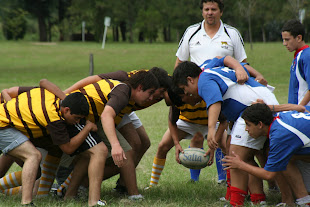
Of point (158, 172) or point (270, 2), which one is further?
point (270, 2)

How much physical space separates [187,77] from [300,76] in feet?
5.94

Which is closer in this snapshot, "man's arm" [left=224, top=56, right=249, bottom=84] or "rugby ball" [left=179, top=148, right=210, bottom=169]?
"man's arm" [left=224, top=56, right=249, bottom=84]

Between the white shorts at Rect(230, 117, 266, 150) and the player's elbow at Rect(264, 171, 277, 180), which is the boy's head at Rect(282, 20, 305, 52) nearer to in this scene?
the white shorts at Rect(230, 117, 266, 150)

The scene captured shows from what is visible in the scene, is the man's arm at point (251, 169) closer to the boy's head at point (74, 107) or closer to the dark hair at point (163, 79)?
the dark hair at point (163, 79)

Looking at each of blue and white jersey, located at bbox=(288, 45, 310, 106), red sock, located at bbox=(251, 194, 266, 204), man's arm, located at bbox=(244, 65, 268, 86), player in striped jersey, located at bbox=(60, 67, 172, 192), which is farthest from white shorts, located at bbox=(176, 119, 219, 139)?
red sock, located at bbox=(251, 194, 266, 204)

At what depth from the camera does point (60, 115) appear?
487cm

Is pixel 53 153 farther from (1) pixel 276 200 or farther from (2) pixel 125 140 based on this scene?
(1) pixel 276 200

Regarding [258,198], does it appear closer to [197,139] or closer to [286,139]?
[286,139]

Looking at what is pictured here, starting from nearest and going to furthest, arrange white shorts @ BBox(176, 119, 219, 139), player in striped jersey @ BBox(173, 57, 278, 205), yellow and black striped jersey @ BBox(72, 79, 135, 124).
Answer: player in striped jersey @ BBox(173, 57, 278, 205) < yellow and black striped jersey @ BBox(72, 79, 135, 124) < white shorts @ BBox(176, 119, 219, 139)

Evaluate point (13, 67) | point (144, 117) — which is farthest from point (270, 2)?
point (144, 117)

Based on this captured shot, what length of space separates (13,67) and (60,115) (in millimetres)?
26459

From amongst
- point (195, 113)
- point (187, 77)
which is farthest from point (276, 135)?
point (195, 113)

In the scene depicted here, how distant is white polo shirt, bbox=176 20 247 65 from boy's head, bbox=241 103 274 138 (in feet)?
5.98

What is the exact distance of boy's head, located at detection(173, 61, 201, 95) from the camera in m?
4.90
